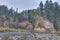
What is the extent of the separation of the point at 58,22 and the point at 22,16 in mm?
2172

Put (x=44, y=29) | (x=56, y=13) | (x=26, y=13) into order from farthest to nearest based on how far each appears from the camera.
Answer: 1. (x=26, y=13)
2. (x=56, y=13)
3. (x=44, y=29)

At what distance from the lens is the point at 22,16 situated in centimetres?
1044

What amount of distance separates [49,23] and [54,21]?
31 cm

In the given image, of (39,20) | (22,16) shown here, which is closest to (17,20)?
(22,16)

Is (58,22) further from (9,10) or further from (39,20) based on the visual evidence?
(9,10)

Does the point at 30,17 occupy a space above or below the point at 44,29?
above

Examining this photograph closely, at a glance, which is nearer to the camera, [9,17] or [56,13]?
[56,13]

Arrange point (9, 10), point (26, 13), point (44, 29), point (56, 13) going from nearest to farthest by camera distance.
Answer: point (44, 29)
point (56, 13)
point (26, 13)
point (9, 10)

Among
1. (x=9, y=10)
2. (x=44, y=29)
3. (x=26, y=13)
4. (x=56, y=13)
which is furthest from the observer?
(x=9, y=10)

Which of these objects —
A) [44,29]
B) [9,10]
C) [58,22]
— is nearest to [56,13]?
[58,22]

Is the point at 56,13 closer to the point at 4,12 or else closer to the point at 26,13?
the point at 26,13

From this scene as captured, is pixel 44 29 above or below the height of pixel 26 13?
below

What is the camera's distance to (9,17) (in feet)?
36.0

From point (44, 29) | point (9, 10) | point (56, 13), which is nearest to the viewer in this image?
point (44, 29)
